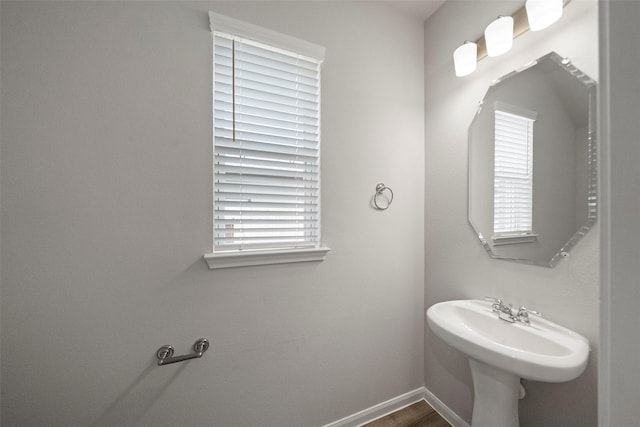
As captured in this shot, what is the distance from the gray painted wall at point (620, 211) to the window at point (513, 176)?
1.08 m

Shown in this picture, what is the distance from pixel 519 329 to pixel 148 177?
1708 mm

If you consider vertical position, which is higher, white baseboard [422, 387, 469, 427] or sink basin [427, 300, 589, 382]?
sink basin [427, 300, 589, 382]

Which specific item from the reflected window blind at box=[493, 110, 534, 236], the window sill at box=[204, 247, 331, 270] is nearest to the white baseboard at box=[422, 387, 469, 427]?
the reflected window blind at box=[493, 110, 534, 236]

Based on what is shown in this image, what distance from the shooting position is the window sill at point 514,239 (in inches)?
44.1

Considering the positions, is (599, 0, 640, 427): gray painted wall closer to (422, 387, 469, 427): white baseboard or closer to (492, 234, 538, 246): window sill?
(492, 234, 538, 246): window sill

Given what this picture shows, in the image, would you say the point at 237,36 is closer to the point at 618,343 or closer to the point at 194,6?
the point at 194,6

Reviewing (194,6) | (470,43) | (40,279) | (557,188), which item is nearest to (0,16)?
(194,6)

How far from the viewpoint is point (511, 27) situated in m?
1.09

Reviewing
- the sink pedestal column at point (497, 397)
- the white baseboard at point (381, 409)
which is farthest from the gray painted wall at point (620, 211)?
the white baseboard at point (381, 409)

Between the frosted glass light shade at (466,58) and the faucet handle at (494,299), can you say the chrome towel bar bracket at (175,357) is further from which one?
the frosted glass light shade at (466,58)

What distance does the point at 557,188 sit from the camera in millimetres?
1046

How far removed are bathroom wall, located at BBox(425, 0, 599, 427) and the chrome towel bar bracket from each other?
1.34m

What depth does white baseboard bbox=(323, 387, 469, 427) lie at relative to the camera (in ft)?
4.58

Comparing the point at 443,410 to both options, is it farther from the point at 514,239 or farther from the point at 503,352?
the point at 514,239
